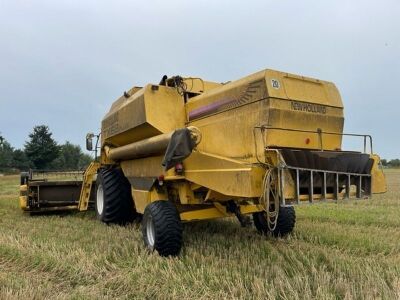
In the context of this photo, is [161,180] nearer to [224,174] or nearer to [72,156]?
[224,174]

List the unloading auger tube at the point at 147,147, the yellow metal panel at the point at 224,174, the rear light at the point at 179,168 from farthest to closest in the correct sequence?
1. the rear light at the point at 179,168
2. the unloading auger tube at the point at 147,147
3. the yellow metal panel at the point at 224,174

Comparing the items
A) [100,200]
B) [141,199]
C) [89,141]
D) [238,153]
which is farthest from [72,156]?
[238,153]

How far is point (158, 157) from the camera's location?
6.10 meters

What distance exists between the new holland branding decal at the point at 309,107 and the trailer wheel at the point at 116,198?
4099 mm

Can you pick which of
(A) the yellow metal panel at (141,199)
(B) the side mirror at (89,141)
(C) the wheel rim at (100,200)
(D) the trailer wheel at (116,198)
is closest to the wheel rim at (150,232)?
(A) the yellow metal panel at (141,199)

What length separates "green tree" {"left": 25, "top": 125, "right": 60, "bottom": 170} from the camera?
5853 centimetres

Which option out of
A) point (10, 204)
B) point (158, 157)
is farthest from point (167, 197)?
point (10, 204)

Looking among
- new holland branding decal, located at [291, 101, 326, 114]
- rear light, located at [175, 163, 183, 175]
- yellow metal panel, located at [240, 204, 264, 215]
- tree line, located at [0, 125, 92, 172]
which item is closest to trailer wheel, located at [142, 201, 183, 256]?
rear light, located at [175, 163, 183, 175]

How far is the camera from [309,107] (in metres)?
5.02

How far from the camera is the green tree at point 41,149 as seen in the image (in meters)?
58.5

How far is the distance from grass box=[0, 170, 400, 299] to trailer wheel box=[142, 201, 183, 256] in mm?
171

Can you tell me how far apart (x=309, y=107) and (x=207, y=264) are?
2.04m

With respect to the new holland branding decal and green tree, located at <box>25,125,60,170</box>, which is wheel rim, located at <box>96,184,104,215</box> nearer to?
the new holland branding decal

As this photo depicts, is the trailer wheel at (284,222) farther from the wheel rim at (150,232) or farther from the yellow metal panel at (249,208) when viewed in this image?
the wheel rim at (150,232)
